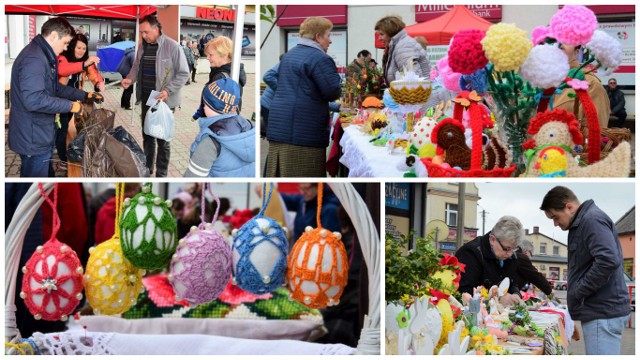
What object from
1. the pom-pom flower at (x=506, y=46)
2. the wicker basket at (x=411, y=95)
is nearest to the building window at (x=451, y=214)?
the pom-pom flower at (x=506, y=46)

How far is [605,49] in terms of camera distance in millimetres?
2545

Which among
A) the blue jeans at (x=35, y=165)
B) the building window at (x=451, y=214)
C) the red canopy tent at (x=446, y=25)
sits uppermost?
the red canopy tent at (x=446, y=25)

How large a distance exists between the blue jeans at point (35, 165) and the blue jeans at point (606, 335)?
259 cm

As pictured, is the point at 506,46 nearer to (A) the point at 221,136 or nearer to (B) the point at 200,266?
(B) the point at 200,266

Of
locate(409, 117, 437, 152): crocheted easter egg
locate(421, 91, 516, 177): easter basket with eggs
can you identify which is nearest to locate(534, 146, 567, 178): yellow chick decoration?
locate(421, 91, 516, 177): easter basket with eggs

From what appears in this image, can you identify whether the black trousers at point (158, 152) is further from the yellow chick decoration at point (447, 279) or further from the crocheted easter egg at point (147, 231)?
the yellow chick decoration at point (447, 279)

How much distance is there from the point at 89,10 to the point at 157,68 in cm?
42

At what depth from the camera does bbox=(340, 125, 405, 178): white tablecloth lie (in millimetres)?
3092

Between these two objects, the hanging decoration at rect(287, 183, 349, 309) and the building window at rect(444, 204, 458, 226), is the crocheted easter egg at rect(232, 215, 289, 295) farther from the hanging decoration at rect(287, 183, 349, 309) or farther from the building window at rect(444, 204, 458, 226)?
the building window at rect(444, 204, 458, 226)

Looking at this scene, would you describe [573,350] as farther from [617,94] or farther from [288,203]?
[617,94]

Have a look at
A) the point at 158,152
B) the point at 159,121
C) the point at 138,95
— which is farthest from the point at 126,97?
the point at 158,152

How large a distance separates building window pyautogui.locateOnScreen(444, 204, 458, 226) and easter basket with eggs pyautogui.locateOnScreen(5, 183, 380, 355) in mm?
422

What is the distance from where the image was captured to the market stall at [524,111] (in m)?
2.46

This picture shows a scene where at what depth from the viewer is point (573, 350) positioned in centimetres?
270
